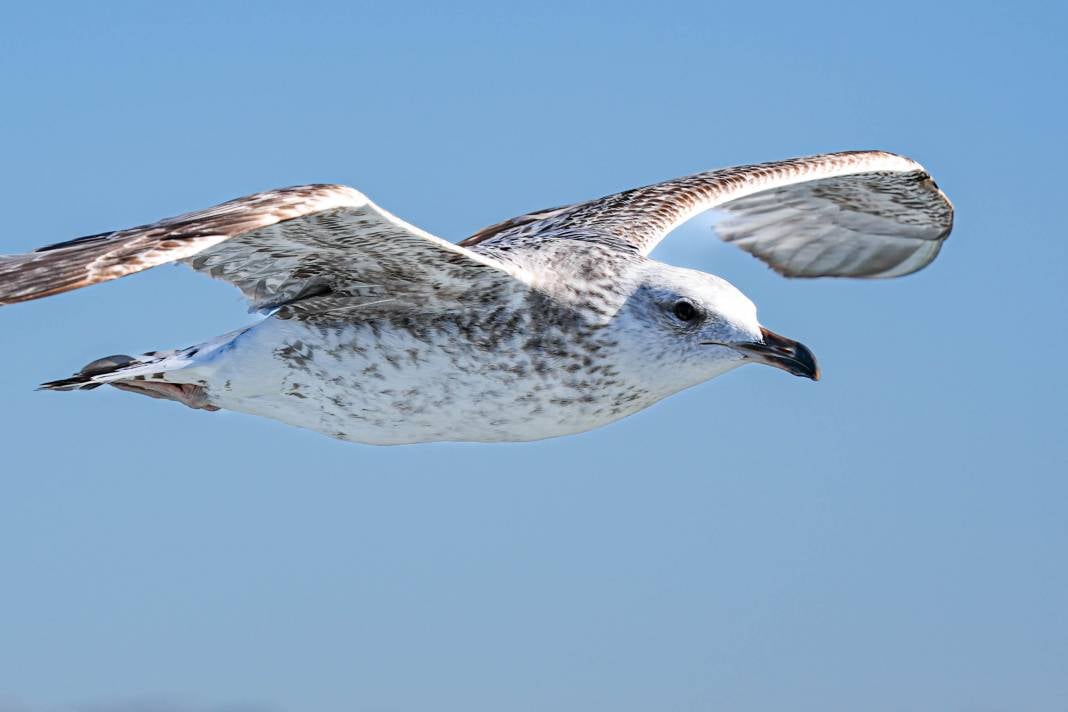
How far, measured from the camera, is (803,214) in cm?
1418

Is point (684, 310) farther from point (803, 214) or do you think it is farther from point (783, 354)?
point (803, 214)

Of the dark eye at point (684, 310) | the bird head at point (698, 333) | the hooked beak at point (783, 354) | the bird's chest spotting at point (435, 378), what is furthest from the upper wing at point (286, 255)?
the hooked beak at point (783, 354)

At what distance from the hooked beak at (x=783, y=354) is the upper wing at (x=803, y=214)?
1885 millimetres

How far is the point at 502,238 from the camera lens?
1230 centimetres

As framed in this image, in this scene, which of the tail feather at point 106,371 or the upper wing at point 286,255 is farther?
the tail feather at point 106,371

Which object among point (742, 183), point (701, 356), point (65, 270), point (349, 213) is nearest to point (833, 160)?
point (742, 183)

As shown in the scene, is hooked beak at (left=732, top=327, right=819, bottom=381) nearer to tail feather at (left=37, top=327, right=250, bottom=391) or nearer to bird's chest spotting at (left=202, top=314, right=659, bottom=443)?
bird's chest spotting at (left=202, top=314, right=659, bottom=443)

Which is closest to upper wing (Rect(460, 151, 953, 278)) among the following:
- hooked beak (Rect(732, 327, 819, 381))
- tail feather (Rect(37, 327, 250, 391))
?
hooked beak (Rect(732, 327, 819, 381))

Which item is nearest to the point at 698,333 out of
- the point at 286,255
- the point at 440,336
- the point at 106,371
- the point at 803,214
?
the point at 440,336

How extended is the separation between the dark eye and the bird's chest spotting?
0.48 meters

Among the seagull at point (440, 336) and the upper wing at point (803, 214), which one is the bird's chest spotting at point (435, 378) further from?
the upper wing at point (803, 214)

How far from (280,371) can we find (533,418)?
177cm

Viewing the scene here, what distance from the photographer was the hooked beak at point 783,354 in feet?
30.6

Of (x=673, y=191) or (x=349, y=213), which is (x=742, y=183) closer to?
(x=673, y=191)
